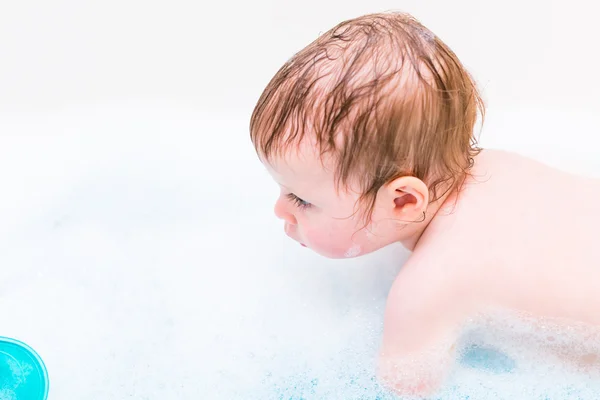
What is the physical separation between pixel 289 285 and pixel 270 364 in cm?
16

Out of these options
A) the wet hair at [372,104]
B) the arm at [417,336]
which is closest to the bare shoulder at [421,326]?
the arm at [417,336]

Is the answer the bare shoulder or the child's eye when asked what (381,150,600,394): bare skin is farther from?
the child's eye

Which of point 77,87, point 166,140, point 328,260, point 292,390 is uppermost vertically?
point 77,87

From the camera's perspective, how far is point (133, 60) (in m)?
1.50

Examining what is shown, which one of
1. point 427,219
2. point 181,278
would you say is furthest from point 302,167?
point 181,278

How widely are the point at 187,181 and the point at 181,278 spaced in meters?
0.26

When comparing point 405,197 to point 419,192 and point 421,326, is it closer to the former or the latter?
point 419,192

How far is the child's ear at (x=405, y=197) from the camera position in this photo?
2.81 ft

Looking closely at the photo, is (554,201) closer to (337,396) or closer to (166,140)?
(337,396)

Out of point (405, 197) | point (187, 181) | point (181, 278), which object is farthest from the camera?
point (187, 181)

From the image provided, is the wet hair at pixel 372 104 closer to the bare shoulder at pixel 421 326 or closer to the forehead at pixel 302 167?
the forehead at pixel 302 167

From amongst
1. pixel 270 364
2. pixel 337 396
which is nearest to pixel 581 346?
pixel 337 396

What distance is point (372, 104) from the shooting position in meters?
0.80

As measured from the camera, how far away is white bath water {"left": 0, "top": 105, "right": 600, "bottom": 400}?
1114 millimetres
